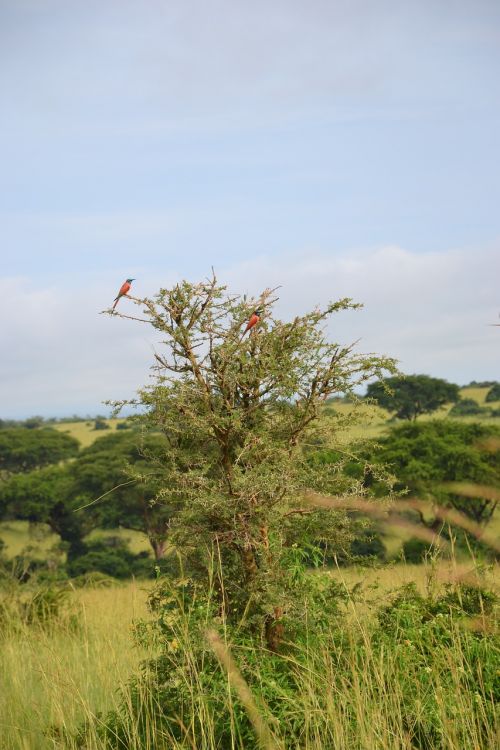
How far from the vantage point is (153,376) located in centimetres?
530

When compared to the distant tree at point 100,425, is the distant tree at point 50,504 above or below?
below

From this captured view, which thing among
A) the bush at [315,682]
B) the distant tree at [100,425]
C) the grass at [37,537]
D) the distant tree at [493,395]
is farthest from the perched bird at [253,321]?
the distant tree at [100,425]

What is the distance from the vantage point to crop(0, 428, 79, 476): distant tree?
2173 inches

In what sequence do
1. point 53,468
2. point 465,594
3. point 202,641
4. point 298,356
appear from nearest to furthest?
point 202,641 < point 298,356 < point 465,594 < point 53,468

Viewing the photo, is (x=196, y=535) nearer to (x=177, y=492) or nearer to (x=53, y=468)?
(x=177, y=492)

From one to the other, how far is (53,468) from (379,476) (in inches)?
1731

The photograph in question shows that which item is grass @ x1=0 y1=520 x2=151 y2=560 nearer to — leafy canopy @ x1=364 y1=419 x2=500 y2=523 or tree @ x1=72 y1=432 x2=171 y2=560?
tree @ x1=72 y1=432 x2=171 y2=560

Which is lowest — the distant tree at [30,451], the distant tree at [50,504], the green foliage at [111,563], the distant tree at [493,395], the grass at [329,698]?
the green foliage at [111,563]

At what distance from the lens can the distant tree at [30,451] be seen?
181 ft

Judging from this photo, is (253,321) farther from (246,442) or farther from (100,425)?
(100,425)

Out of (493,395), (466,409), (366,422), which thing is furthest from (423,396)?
(366,422)

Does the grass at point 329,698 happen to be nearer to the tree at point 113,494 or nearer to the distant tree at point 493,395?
the tree at point 113,494

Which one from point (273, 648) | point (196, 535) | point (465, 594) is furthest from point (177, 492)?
point (465, 594)

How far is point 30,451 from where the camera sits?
55094 millimetres
